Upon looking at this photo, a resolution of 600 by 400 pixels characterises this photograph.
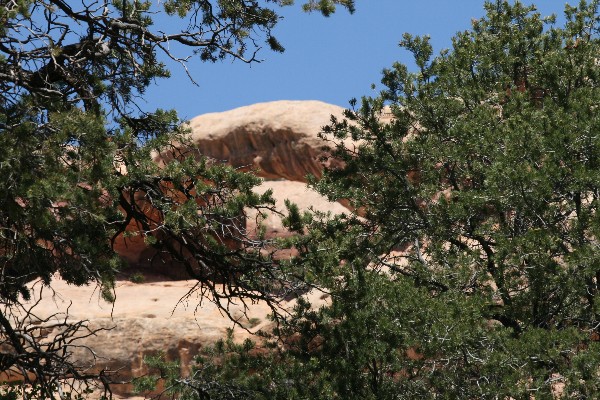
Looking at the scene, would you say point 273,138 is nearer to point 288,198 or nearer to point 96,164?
point 288,198

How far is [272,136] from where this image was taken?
28250 millimetres

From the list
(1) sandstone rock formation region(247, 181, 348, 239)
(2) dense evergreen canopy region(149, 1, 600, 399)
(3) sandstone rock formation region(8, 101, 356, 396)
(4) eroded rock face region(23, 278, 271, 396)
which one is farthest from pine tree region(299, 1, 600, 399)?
(1) sandstone rock formation region(247, 181, 348, 239)

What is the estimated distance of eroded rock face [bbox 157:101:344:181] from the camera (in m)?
27.9

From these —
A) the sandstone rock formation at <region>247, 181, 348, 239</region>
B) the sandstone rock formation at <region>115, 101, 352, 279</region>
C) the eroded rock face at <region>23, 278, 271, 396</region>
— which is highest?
the sandstone rock formation at <region>115, 101, 352, 279</region>

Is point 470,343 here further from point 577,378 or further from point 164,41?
point 164,41

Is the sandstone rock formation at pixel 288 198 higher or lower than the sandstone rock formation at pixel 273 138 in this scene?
lower

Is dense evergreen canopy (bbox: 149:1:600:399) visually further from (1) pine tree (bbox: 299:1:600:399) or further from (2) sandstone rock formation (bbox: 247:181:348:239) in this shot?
(2) sandstone rock formation (bbox: 247:181:348:239)

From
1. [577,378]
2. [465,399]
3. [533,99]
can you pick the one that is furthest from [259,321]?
[577,378]

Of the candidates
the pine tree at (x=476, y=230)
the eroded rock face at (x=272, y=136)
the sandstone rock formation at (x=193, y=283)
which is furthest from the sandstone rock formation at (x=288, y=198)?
the pine tree at (x=476, y=230)

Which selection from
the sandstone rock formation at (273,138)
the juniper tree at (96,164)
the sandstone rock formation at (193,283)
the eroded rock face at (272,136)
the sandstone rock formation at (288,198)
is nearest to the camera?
the juniper tree at (96,164)

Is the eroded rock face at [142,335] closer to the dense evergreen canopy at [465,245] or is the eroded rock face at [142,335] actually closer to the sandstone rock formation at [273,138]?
the sandstone rock formation at [273,138]

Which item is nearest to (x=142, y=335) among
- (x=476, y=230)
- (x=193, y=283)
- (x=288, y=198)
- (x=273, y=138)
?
(x=193, y=283)

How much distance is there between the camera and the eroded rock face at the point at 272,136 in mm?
27875

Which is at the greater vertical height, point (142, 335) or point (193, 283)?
point (193, 283)
